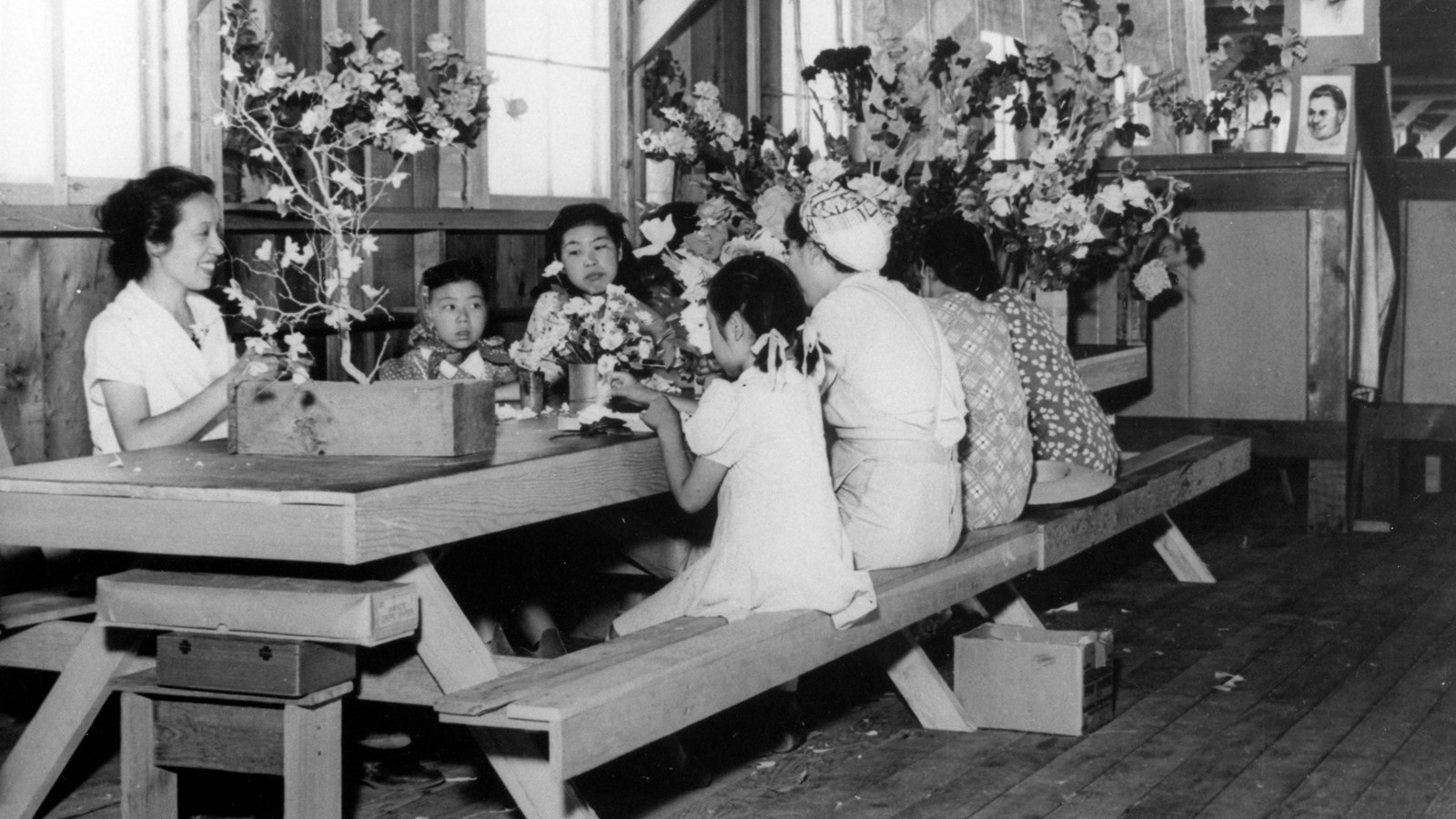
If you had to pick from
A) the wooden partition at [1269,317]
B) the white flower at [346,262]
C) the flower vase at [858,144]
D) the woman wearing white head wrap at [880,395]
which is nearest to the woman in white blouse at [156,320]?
the white flower at [346,262]

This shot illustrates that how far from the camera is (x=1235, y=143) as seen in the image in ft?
25.6

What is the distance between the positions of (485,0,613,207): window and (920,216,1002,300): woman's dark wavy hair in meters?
1.98

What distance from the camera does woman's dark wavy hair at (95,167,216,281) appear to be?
387 cm

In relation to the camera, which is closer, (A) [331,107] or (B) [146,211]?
(B) [146,211]

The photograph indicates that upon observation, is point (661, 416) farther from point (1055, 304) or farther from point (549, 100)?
point (549, 100)

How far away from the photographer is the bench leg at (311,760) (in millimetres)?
2793

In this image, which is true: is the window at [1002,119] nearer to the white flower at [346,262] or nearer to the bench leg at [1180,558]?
the bench leg at [1180,558]

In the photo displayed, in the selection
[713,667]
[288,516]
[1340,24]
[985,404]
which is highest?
[1340,24]

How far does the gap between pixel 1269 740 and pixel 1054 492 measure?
42.4 inches

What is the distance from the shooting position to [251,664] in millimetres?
2811

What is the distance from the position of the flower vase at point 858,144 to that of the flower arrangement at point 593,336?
157 cm

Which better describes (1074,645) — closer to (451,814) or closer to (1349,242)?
(451,814)

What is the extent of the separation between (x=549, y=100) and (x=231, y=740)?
3.93 metres

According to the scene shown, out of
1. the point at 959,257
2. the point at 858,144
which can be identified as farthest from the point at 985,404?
the point at 858,144
